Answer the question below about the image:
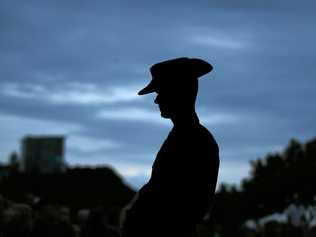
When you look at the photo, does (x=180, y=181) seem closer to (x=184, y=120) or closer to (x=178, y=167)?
(x=178, y=167)

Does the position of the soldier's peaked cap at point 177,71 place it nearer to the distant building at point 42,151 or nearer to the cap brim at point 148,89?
the cap brim at point 148,89

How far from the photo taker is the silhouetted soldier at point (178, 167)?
170 inches

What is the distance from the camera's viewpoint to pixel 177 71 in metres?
4.53

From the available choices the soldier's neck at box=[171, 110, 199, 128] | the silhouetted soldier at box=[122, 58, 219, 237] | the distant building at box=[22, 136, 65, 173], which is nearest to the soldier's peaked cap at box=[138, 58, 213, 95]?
the silhouetted soldier at box=[122, 58, 219, 237]

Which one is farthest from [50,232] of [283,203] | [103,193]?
[103,193]

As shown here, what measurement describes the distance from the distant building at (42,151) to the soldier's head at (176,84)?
115m

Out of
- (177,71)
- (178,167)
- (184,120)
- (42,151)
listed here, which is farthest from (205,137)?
(42,151)

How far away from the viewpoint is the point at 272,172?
66250 mm

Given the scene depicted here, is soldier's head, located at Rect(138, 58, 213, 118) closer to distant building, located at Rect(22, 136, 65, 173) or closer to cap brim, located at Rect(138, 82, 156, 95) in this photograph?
cap brim, located at Rect(138, 82, 156, 95)

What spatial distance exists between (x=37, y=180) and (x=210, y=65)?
78809 millimetres

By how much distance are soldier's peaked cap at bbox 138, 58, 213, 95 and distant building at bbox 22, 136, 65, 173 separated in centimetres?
11529

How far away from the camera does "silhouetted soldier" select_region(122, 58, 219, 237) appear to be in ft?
14.1

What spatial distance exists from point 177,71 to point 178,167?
48 centimetres

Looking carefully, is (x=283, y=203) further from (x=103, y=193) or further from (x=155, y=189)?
(x=155, y=189)
